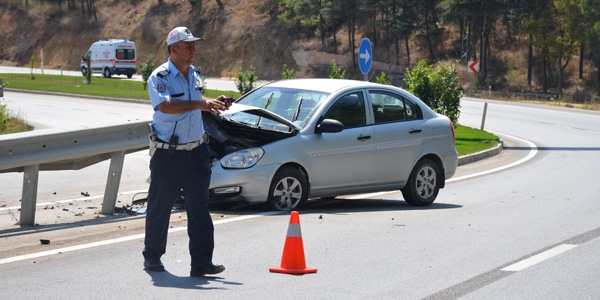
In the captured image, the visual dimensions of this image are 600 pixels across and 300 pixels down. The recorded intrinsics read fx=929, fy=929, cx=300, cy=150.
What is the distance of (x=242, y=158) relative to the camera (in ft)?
35.8

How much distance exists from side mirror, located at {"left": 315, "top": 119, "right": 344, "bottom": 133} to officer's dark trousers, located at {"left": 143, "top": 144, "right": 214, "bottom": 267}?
159 inches

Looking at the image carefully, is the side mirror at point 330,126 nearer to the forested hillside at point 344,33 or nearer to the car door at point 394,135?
the car door at point 394,135

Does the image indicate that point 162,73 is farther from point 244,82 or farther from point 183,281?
point 244,82

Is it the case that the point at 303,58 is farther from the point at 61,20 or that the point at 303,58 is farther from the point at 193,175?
the point at 193,175

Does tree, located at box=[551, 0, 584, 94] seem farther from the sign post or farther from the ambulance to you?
the sign post

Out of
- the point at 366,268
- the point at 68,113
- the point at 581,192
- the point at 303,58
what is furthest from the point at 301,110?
the point at 303,58

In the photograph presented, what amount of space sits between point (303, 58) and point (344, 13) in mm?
5072

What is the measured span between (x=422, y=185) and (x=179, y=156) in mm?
6017

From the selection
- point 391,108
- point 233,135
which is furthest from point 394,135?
point 233,135

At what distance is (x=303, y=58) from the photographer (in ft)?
238

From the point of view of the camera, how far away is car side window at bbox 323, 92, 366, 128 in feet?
38.8

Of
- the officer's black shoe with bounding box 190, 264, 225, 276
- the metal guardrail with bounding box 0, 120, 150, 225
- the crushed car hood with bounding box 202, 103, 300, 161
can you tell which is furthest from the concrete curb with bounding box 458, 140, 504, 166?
the officer's black shoe with bounding box 190, 264, 225, 276

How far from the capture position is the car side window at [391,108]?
40.5 ft

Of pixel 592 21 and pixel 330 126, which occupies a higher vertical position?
pixel 592 21
